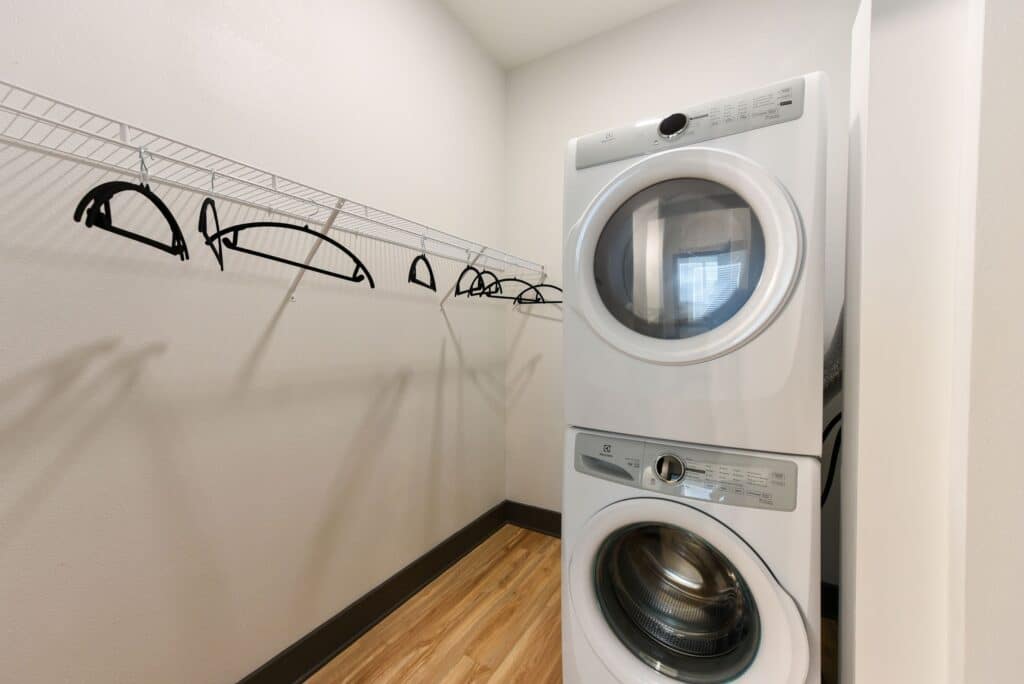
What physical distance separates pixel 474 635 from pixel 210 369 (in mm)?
1279

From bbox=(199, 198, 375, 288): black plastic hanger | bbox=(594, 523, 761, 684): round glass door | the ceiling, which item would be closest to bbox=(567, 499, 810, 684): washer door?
bbox=(594, 523, 761, 684): round glass door

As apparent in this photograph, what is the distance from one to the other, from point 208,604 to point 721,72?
103 inches

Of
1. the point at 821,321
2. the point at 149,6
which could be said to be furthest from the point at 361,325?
the point at 821,321

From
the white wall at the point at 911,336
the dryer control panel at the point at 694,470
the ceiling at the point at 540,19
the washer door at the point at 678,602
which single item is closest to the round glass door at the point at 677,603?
the washer door at the point at 678,602

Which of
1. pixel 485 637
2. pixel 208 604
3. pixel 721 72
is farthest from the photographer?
pixel 721 72

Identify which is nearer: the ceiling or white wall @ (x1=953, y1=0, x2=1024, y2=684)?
white wall @ (x1=953, y1=0, x2=1024, y2=684)

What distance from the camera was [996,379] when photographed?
55cm

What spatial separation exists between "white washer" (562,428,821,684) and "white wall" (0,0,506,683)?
82 cm

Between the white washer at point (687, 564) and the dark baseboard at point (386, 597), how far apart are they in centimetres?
78

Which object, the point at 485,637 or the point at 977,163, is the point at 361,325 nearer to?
the point at 485,637

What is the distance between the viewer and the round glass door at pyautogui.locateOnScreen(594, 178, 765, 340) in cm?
94

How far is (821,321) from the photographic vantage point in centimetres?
86

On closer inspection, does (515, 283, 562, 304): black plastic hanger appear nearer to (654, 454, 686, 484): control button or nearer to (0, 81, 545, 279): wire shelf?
(0, 81, 545, 279): wire shelf

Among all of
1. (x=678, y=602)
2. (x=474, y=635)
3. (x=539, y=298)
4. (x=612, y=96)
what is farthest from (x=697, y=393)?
(x=612, y=96)
